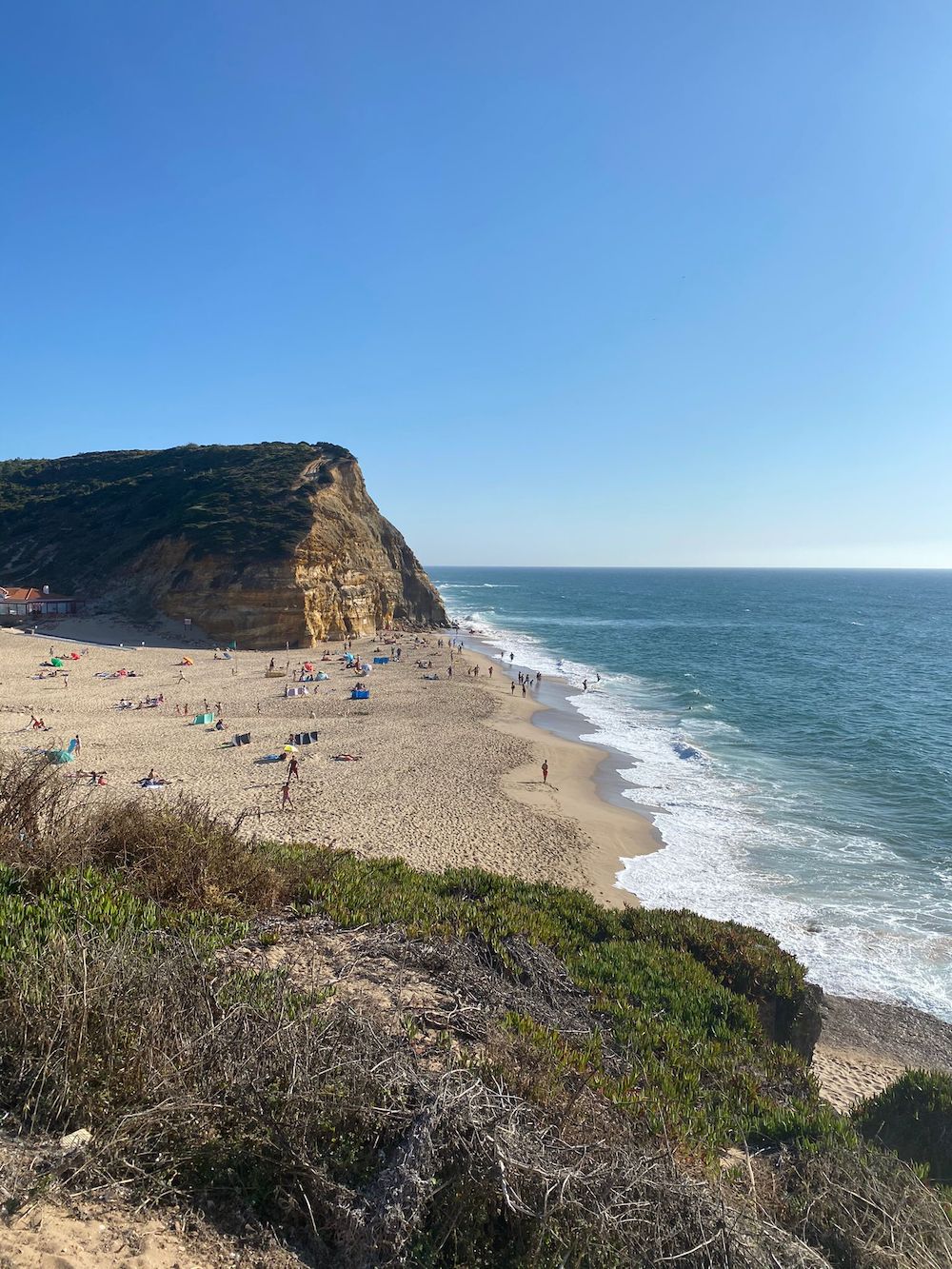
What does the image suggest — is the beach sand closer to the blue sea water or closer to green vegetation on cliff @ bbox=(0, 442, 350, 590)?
the blue sea water

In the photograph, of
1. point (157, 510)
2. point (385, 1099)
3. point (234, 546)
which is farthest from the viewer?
point (157, 510)

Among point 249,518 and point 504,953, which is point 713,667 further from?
point 504,953

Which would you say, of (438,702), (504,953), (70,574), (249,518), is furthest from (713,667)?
(70,574)

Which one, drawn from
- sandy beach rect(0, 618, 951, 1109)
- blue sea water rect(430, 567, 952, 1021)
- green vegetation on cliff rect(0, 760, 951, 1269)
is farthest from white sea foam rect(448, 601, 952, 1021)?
green vegetation on cliff rect(0, 760, 951, 1269)

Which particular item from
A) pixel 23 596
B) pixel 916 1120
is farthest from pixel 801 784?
pixel 23 596

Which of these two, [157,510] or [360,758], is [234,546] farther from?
[360,758]

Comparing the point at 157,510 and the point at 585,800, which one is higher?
the point at 157,510
